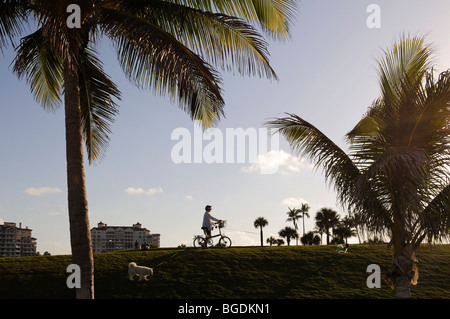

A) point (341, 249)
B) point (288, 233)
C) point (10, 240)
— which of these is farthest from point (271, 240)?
point (10, 240)

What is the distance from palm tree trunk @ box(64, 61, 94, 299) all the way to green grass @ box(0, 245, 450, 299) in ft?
29.5

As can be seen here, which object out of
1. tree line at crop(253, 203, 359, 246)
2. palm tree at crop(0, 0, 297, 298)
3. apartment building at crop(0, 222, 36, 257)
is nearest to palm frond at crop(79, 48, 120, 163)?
palm tree at crop(0, 0, 297, 298)

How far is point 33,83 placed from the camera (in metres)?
13.7

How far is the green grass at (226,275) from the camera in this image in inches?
705

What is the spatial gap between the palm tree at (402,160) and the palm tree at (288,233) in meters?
81.9

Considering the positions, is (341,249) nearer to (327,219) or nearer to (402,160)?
(402,160)

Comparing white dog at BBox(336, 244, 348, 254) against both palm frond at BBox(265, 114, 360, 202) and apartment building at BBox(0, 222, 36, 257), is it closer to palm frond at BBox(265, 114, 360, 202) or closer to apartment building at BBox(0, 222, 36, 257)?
palm frond at BBox(265, 114, 360, 202)

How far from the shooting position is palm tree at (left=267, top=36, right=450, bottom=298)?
1058 centimetres

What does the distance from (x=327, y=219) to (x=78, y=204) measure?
79.4 metres

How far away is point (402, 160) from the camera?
9922 millimetres

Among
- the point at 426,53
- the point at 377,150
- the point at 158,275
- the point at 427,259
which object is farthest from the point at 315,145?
the point at 427,259

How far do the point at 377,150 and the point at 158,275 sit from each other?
12.8 m

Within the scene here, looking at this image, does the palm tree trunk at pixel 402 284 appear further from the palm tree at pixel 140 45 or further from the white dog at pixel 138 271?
the white dog at pixel 138 271
